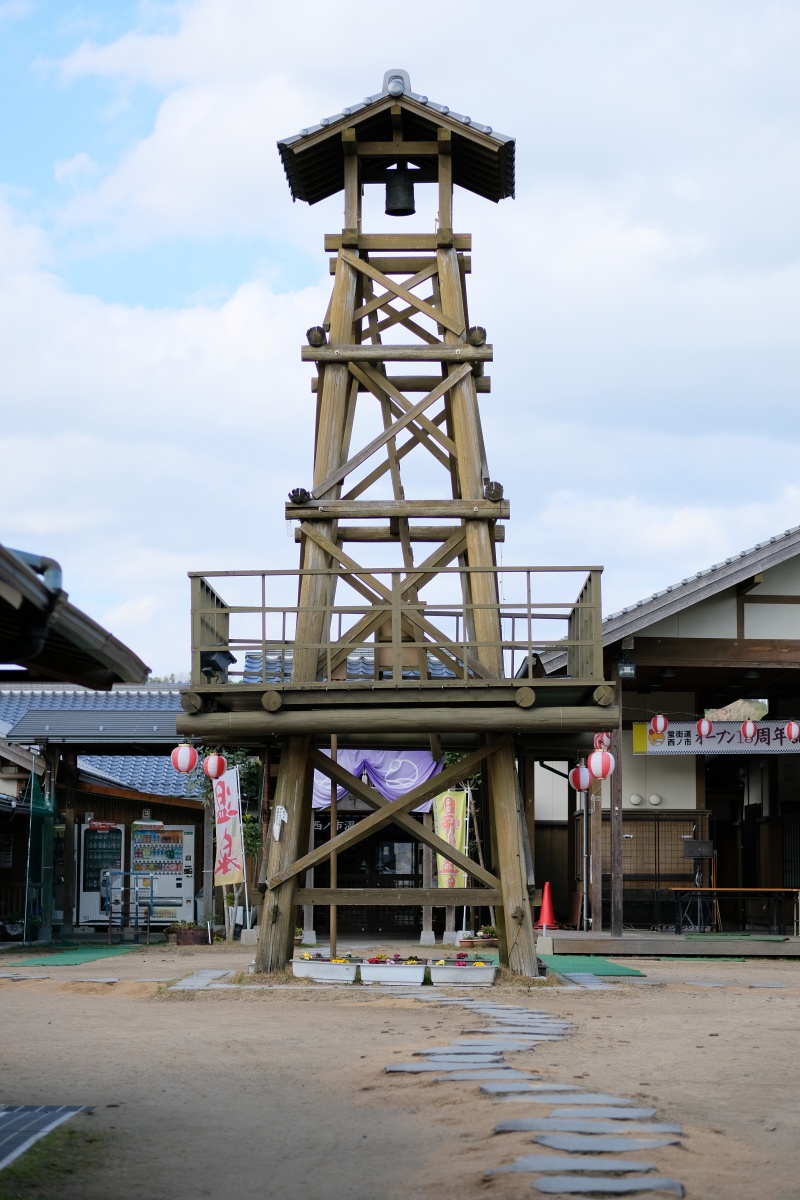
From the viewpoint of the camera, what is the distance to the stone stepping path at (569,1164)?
21.1 feet

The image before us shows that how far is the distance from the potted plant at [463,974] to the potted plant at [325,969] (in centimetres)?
90

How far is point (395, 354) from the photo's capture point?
16891 mm

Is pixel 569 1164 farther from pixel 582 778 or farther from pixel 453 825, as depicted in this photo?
pixel 453 825

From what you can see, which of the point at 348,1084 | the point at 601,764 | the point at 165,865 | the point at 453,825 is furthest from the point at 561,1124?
the point at 165,865

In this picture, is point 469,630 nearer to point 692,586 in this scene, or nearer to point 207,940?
point 692,586

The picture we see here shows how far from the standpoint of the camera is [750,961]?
69.8 feet

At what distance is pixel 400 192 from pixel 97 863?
52.4 feet

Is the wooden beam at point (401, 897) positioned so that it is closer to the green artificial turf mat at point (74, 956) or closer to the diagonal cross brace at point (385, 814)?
the diagonal cross brace at point (385, 814)

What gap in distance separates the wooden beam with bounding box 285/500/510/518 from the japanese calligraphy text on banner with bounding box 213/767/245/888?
8.07 metres

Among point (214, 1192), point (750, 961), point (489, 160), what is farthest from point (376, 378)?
point (214, 1192)


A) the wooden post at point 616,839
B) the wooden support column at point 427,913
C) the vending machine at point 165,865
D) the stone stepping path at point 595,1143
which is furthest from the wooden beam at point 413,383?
the vending machine at point 165,865

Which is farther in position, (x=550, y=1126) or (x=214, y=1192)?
(x=550, y=1126)

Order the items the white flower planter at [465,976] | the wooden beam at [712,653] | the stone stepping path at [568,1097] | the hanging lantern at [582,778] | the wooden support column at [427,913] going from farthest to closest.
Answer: the wooden support column at [427,913] < the wooden beam at [712,653] < the hanging lantern at [582,778] < the white flower planter at [465,976] < the stone stepping path at [568,1097]

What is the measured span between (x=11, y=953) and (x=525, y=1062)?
14.4m
